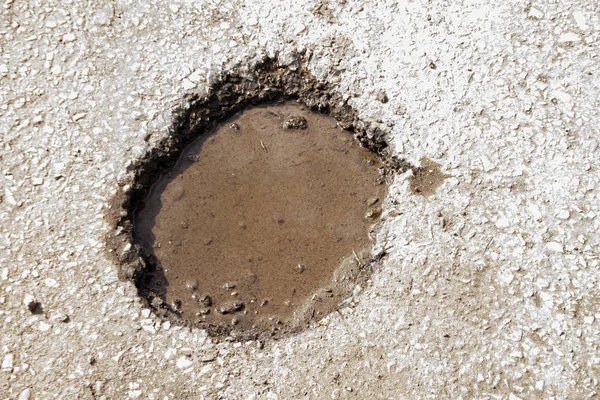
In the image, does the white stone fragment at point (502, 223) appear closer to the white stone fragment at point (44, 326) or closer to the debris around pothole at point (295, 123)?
the debris around pothole at point (295, 123)

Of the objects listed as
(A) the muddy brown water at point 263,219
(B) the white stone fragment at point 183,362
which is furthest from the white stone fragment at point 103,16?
(B) the white stone fragment at point 183,362

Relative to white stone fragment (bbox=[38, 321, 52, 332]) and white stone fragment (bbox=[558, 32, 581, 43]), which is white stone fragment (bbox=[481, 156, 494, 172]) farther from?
white stone fragment (bbox=[38, 321, 52, 332])

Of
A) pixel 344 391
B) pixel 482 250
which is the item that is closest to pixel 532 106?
pixel 482 250

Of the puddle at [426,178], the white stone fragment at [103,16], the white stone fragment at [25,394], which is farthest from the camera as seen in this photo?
→ the white stone fragment at [103,16]

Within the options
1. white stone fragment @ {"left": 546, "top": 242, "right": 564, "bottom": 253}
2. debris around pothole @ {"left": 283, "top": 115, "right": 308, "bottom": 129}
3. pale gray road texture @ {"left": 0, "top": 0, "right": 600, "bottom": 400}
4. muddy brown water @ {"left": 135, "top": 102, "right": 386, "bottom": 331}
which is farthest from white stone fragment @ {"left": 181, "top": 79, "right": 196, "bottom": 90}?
white stone fragment @ {"left": 546, "top": 242, "right": 564, "bottom": 253}

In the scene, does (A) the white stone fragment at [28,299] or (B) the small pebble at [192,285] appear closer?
(A) the white stone fragment at [28,299]

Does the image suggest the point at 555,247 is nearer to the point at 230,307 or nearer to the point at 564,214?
the point at 564,214
